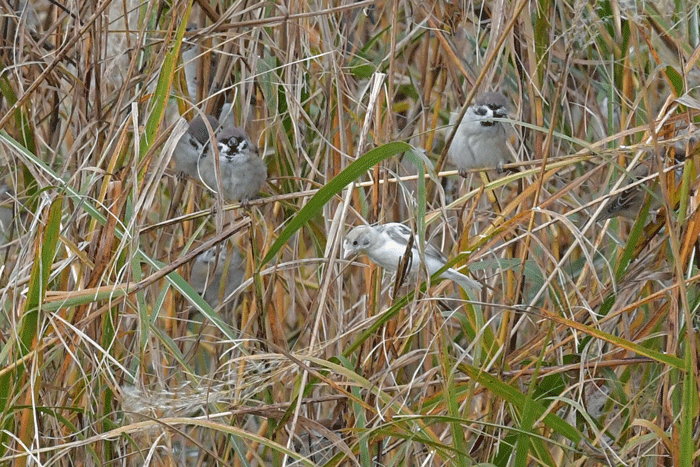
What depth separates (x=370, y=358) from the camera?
1.88 metres

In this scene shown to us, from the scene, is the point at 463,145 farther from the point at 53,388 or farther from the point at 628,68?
the point at 53,388

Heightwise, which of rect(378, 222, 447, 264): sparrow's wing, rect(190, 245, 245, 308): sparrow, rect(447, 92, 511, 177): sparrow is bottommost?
rect(190, 245, 245, 308): sparrow

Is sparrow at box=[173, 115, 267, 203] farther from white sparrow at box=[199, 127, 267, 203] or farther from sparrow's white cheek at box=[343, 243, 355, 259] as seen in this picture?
sparrow's white cheek at box=[343, 243, 355, 259]

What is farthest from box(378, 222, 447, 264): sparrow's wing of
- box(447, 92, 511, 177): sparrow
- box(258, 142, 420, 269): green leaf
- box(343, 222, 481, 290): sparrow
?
box(447, 92, 511, 177): sparrow

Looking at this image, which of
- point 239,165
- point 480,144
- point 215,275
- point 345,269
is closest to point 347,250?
point 345,269

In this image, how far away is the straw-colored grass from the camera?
5.57ft

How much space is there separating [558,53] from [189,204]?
1.08 metres

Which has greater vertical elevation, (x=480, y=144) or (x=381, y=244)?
(x=381, y=244)

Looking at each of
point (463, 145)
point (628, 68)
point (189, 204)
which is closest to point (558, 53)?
point (628, 68)

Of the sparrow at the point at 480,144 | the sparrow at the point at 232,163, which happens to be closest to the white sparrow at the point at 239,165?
the sparrow at the point at 232,163

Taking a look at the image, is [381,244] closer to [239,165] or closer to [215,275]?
[239,165]

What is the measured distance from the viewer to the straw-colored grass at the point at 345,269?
1696 mm

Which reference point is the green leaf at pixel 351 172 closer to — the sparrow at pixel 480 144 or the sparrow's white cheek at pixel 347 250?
the sparrow's white cheek at pixel 347 250

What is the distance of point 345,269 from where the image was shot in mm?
2059
